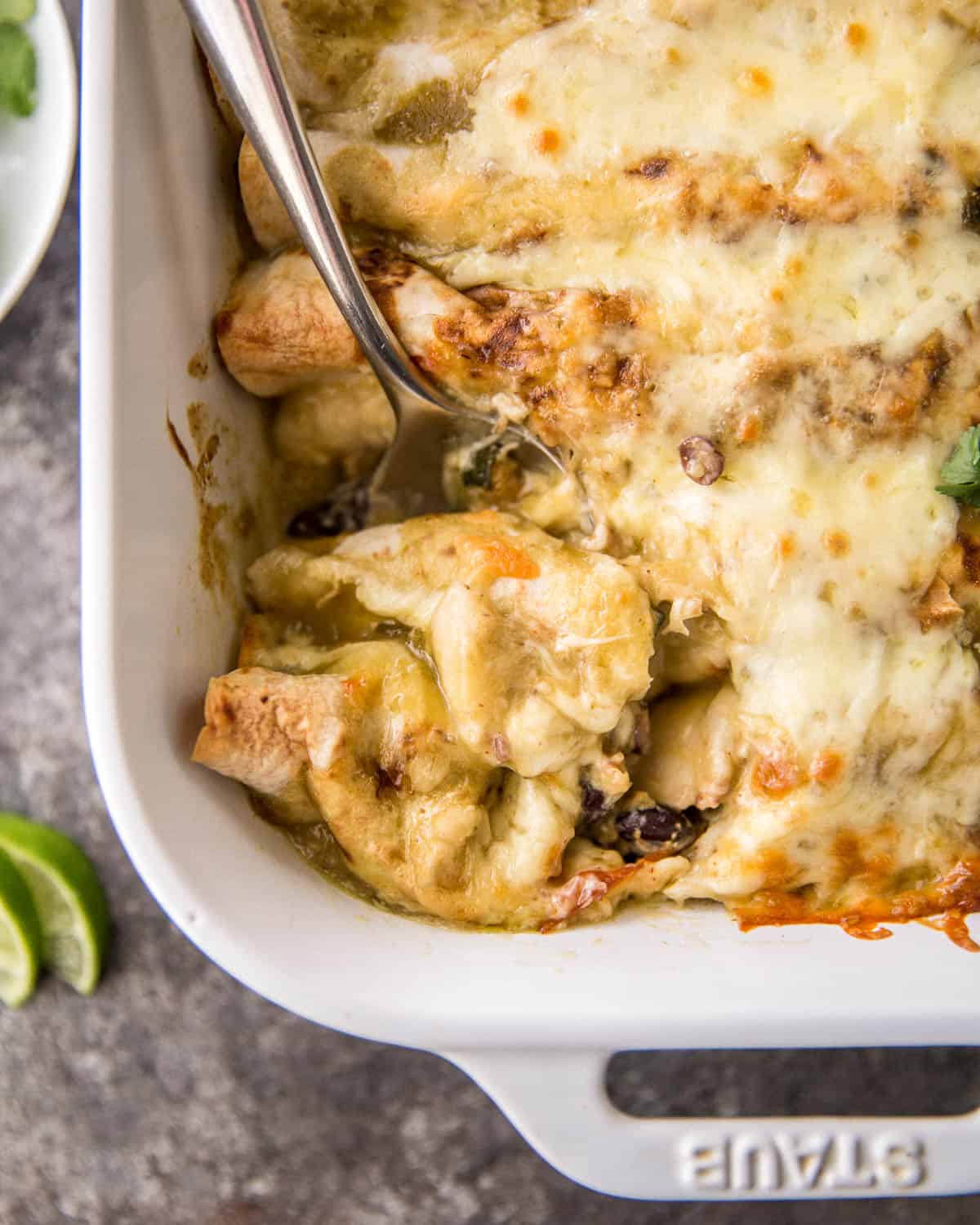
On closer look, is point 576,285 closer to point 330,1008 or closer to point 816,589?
point 816,589

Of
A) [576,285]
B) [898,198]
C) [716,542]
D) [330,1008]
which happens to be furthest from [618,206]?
[330,1008]

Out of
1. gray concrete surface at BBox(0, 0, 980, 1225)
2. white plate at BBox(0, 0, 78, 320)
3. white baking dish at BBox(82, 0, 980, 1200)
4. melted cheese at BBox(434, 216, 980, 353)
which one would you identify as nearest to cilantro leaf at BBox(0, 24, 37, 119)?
white plate at BBox(0, 0, 78, 320)

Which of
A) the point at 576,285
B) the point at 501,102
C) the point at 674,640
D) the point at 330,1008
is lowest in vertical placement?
Result: the point at 330,1008

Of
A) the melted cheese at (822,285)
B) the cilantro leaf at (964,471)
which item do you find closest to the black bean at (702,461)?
the melted cheese at (822,285)

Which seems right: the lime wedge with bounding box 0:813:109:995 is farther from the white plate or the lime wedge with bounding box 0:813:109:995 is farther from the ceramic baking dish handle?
the white plate

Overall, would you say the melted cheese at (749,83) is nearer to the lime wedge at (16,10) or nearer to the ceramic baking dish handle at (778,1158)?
the lime wedge at (16,10)
